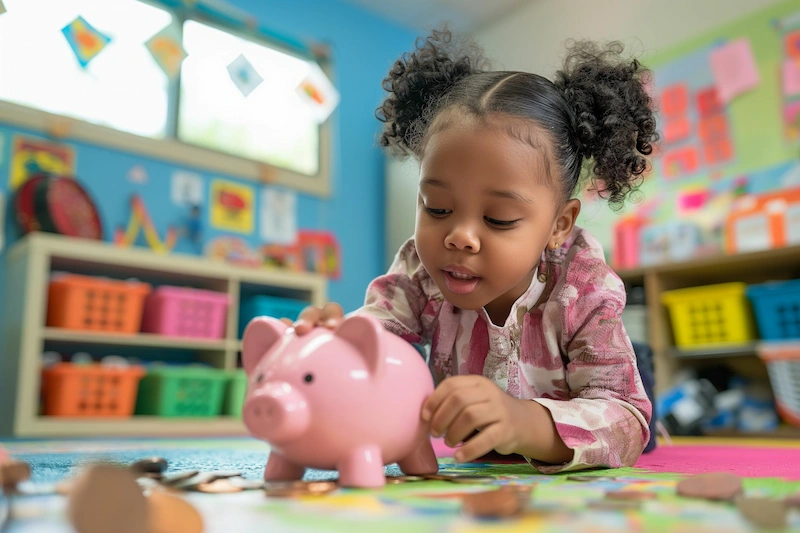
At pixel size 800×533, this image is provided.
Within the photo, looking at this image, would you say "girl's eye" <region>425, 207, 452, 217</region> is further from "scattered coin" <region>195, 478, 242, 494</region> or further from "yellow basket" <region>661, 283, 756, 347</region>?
"yellow basket" <region>661, 283, 756, 347</region>

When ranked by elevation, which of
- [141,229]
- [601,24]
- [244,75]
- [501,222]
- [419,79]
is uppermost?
[601,24]

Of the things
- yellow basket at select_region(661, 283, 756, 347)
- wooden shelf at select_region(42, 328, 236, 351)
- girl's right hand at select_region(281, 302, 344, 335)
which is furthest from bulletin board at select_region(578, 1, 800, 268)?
girl's right hand at select_region(281, 302, 344, 335)

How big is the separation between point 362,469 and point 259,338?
173 mm

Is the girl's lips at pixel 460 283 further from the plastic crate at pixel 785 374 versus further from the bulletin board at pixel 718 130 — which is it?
the bulletin board at pixel 718 130

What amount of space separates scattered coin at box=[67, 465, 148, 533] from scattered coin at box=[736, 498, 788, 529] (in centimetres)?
35

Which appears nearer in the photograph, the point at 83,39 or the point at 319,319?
the point at 319,319

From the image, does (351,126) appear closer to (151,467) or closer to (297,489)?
(151,467)

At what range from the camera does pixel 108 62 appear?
264cm

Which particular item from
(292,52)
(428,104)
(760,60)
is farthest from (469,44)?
(292,52)

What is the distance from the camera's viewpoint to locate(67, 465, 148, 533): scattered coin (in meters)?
0.37

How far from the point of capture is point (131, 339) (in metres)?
2.25

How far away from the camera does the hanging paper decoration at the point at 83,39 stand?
2.38 metres

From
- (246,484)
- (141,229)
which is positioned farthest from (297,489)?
(141,229)

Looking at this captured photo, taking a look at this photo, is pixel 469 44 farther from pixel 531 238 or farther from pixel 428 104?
pixel 531 238
